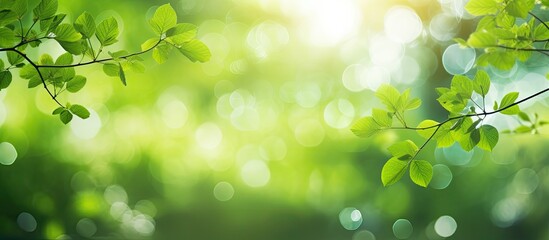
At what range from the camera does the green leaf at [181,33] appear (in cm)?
88

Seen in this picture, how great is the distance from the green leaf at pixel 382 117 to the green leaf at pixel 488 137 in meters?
0.15

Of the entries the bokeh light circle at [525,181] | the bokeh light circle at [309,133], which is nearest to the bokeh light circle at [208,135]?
the bokeh light circle at [309,133]

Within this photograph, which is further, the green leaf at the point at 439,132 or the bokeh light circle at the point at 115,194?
the bokeh light circle at the point at 115,194

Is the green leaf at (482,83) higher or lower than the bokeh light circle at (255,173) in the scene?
lower

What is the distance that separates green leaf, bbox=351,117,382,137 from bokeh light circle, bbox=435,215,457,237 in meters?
5.81

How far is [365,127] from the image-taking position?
0.91 metres

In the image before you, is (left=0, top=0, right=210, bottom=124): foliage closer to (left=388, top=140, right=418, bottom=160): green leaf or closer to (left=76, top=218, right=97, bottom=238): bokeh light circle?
(left=388, top=140, right=418, bottom=160): green leaf

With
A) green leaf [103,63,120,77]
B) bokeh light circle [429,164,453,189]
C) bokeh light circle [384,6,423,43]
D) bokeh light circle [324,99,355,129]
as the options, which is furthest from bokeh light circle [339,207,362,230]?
green leaf [103,63,120,77]

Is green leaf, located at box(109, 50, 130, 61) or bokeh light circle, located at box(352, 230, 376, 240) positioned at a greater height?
bokeh light circle, located at box(352, 230, 376, 240)

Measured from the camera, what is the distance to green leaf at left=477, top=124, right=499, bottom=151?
0.90 metres

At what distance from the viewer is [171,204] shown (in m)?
5.72

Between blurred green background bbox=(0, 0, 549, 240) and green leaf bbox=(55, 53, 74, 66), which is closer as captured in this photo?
green leaf bbox=(55, 53, 74, 66)

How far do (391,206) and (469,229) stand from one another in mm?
1034

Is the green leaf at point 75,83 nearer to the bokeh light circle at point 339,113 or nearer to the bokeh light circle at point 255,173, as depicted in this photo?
the bokeh light circle at point 255,173
